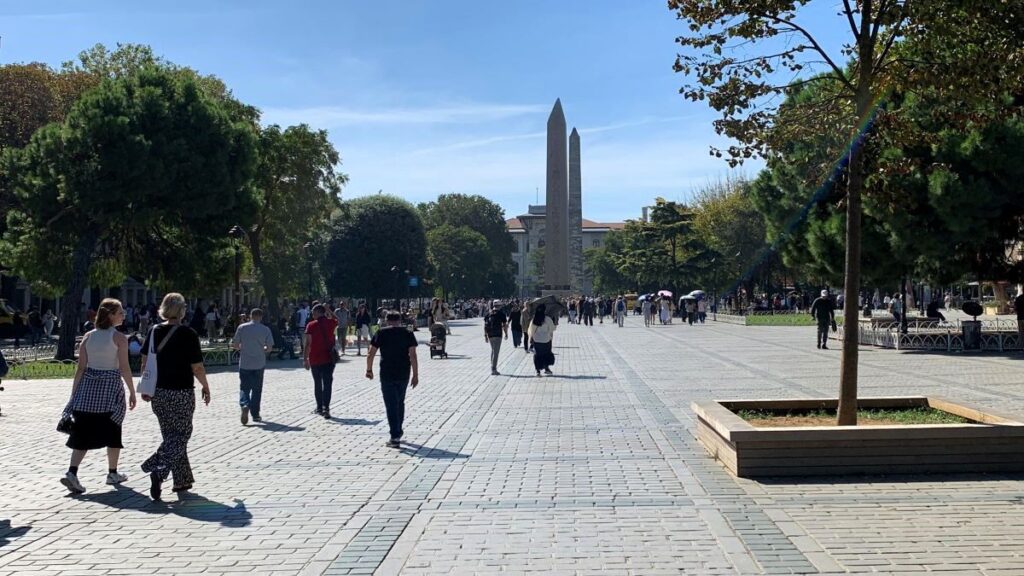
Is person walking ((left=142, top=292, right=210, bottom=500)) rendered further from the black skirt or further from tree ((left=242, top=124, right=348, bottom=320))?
tree ((left=242, top=124, right=348, bottom=320))

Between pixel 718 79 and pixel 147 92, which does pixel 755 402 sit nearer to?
pixel 718 79

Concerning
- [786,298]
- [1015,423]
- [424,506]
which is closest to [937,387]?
[1015,423]

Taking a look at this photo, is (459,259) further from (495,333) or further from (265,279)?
(495,333)

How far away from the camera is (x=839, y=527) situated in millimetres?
6301

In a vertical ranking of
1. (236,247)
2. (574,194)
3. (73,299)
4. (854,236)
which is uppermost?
(574,194)

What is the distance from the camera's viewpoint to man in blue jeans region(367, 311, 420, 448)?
10367mm

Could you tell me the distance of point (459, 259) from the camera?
323 feet

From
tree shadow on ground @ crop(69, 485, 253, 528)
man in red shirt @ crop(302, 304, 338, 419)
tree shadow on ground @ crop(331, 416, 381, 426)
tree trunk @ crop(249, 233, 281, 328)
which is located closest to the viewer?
tree shadow on ground @ crop(69, 485, 253, 528)

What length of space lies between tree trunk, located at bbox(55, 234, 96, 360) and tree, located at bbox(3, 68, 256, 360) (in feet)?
0.09

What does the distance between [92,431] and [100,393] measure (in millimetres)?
311

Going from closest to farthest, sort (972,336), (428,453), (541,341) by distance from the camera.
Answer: (428,453) < (541,341) < (972,336)

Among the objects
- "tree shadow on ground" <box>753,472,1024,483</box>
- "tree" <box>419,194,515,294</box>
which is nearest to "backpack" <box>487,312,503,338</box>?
"tree shadow on ground" <box>753,472,1024,483</box>

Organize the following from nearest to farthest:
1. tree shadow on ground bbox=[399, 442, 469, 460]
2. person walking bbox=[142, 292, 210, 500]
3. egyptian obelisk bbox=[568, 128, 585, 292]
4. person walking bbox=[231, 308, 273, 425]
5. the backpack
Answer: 1. person walking bbox=[142, 292, 210, 500]
2. tree shadow on ground bbox=[399, 442, 469, 460]
3. person walking bbox=[231, 308, 273, 425]
4. the backpack
5. egyptian obelisk bbox=[568, 128, 585, 292]

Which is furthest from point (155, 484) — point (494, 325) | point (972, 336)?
point (972, 336)
